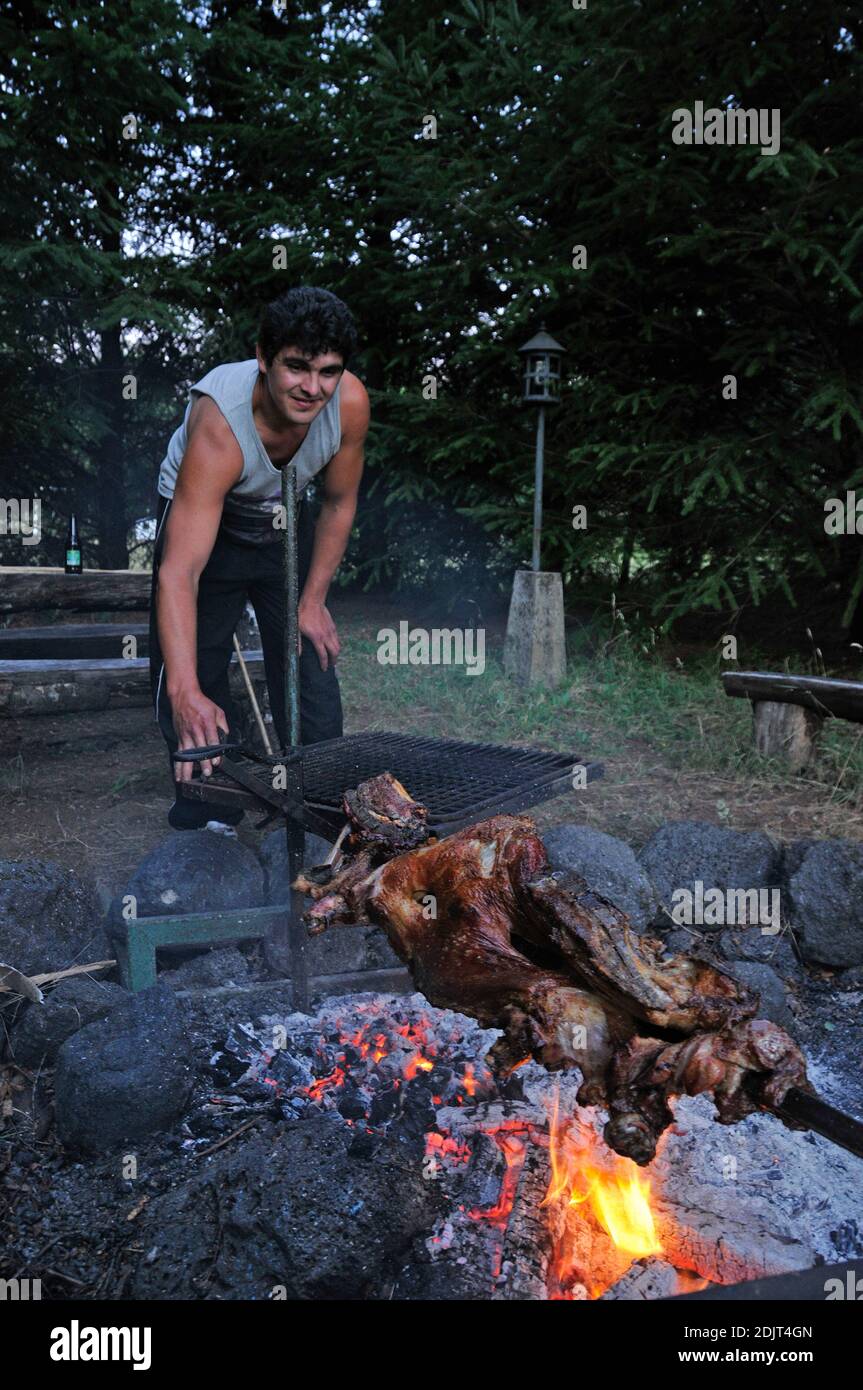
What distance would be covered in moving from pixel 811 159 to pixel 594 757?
12.5ft

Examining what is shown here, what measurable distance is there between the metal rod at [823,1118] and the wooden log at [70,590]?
542 centimetres

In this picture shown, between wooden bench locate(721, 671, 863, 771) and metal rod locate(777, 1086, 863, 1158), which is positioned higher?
wooden bench locate(721, 671, 863, 771)

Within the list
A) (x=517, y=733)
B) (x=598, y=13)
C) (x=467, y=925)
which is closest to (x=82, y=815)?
(x=517, y=733)

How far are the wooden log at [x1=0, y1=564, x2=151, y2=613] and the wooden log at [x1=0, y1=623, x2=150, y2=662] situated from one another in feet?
0.56

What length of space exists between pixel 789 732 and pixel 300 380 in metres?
3.16

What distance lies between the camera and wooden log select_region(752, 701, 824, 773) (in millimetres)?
4902

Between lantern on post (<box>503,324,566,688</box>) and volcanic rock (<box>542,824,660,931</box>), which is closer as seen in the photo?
volcanic rock (<box>542,824,660,931</box>)

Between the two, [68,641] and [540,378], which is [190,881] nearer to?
[68,641]

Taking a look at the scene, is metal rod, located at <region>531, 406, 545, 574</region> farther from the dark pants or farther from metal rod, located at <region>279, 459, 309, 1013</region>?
metal rod, located at <region>279, 459, 309, 1013</region>

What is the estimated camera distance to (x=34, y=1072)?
293cm

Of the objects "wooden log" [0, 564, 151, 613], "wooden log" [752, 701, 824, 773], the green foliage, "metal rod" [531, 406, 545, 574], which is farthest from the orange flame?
"metal rod" [531, 406, 545, 574]

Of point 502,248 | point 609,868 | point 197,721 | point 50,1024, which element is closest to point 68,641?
point 197,721

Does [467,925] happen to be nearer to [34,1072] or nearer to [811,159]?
[34,1072]

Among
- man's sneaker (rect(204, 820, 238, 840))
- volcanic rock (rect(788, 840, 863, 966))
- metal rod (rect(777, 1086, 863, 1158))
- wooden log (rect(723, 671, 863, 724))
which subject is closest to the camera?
metal rod (rect(777, 1086, 863, 1158))
